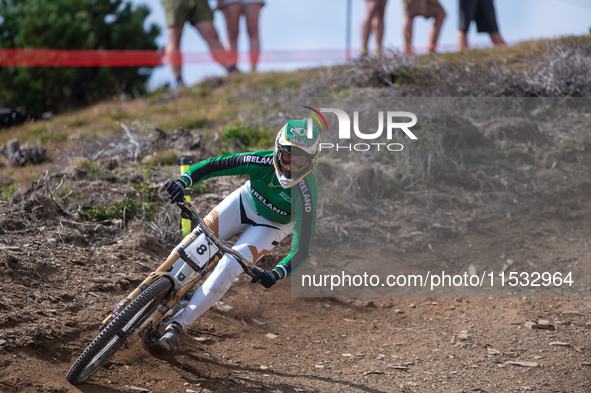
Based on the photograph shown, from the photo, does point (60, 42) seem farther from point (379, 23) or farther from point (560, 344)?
point (560, 344)

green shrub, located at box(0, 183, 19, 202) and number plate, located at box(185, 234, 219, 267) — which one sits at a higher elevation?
number plate, located at box(185, 234, 219, 267)

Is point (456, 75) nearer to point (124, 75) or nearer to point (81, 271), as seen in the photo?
point (81, 271)

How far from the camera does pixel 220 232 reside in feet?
15.6

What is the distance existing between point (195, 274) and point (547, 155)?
7247mm

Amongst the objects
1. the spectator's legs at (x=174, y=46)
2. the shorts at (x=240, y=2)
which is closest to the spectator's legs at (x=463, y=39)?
the shorts at (x=240, y=2)

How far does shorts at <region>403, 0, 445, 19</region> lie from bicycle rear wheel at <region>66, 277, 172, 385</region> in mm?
9744

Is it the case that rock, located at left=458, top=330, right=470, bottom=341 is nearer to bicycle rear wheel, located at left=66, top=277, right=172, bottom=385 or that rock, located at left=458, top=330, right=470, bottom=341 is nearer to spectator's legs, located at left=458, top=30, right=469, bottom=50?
bicycle rear wheel, located at left=66, top=277, right=172, bottom=385

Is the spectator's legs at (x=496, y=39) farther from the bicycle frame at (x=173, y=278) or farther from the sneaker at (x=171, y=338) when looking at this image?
the sneaker at (x=171, y=338)

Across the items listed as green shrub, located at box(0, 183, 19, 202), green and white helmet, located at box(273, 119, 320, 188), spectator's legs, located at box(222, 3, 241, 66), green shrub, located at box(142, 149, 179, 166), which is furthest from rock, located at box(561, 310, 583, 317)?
spectator's legs, located at box(222, 3, 241, 66)

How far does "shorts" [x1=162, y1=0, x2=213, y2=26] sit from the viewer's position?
1202cm

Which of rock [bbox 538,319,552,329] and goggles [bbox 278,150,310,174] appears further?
rock [bbox 538,319,552,329]

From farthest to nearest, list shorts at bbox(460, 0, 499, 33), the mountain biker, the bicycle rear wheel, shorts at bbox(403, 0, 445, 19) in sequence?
shorts at bbox(403, 0, 445, 19) → shorts at bbox(460, 0, 499, 33) → the mountain biker → the bicycle rear wheel

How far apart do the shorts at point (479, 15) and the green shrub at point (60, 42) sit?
1329cm

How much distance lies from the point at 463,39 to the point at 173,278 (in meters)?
10.1
